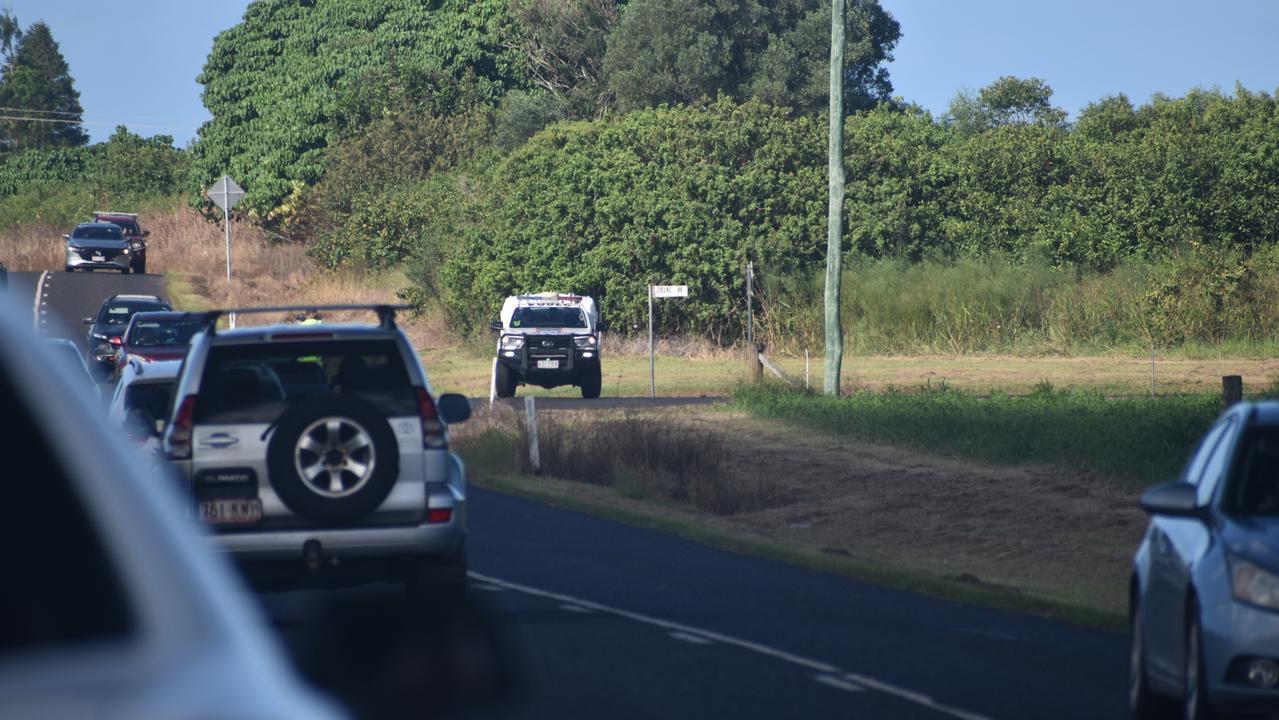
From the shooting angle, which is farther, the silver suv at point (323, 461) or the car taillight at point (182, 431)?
the car taillight at point (182, 431)

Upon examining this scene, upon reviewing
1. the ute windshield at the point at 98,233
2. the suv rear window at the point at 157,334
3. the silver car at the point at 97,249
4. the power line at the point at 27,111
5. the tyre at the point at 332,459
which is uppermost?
the power line at the point at 27,111

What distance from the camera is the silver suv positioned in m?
10.3

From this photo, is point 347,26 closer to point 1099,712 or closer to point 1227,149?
point 1227,149

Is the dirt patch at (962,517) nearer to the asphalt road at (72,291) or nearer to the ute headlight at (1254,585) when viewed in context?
the ute headlight at (1254,585)

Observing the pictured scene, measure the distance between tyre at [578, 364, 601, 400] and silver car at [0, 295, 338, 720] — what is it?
111ft

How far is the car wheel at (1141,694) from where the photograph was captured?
8.31 meters

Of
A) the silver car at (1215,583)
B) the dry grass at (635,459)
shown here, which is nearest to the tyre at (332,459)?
the silver car at (1215,583)

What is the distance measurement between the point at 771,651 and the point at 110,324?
87.5 ft

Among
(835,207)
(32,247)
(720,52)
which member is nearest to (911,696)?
(835,207)

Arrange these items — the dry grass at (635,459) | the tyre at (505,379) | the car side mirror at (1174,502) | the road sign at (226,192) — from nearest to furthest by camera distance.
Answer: the car side mirror at (1174,502) < the dry grass at (635,459) < the tyre at (505,379) < the road sign at (226,192)

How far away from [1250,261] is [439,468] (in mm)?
40063

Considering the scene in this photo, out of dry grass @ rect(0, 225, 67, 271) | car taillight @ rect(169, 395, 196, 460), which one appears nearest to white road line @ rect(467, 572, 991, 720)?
car taillight @ rect(169, 395, 196, 460)

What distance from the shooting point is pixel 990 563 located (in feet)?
57.2

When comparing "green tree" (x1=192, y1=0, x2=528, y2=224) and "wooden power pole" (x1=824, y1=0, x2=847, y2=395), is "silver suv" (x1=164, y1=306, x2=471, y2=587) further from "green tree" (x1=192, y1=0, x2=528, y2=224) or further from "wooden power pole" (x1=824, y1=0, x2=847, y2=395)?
"green tree" (x1=192, y1=0, x2=528, y2=224)
